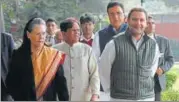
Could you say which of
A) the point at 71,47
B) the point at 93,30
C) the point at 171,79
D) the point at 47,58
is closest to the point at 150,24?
the point at 93,30

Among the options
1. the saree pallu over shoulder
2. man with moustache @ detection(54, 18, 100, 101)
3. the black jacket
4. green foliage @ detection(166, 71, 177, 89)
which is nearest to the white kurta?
man with moustache @ detection(54, 18, 100, 101)

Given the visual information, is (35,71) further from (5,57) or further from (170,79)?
(170,79)

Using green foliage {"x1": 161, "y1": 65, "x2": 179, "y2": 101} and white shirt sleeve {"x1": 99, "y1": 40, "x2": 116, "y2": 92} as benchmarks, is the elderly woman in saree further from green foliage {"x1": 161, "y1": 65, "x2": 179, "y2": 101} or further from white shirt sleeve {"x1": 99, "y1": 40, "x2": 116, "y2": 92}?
green foliage {"x1": 161, "y1": 65, "x2": 179, "y2": 101}

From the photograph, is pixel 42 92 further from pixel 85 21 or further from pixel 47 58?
pixel 85 21

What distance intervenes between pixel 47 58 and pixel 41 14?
1.39m

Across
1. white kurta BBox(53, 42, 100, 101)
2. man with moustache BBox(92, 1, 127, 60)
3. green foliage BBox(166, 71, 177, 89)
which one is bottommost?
green foliage BBox(166, 71, 177, 89)

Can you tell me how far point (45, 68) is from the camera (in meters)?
2.47

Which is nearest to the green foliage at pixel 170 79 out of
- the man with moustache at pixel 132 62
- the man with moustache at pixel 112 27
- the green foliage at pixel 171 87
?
the green foliage at pixel 171 87

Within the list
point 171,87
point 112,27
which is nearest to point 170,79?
point 171,87

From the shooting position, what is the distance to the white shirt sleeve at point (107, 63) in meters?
2.58

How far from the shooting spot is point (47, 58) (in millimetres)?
2486

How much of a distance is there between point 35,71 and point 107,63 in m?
0.54

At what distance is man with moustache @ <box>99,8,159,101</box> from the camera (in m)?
2.54

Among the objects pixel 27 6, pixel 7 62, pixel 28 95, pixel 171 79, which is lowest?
pixel 171 79
